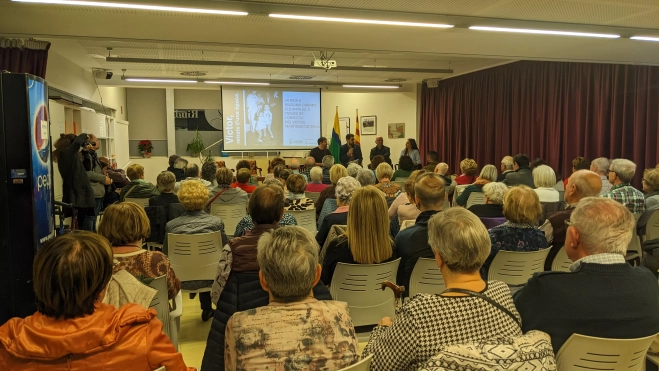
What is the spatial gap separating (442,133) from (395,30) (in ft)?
22.3

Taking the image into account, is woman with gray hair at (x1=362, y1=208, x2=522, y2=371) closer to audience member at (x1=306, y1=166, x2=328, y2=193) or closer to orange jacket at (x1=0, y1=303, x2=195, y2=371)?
orange jacket at (x1=0, y1=303, x2=195, y2=371)

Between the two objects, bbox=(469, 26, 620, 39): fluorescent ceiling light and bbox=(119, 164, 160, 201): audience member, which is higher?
bbox=(469, 26, 620, 39): fluorescent ceiling light

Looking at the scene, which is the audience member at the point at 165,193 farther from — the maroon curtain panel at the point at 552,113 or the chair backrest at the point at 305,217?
the maroon curtain panel at the point at 552,113

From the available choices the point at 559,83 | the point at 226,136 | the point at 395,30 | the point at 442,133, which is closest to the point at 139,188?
the point at 395,30

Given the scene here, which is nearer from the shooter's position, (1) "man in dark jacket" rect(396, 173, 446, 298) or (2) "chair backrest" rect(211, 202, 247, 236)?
(1) "man in dark jacket" rect(396, 173, 446, 298)

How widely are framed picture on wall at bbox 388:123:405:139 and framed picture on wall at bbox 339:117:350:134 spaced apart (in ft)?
4.47

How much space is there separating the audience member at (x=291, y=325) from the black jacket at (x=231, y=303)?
473 millimetres

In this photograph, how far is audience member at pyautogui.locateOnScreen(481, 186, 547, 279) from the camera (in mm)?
3100

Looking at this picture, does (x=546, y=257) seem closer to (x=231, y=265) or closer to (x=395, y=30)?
(x=231, y=265)

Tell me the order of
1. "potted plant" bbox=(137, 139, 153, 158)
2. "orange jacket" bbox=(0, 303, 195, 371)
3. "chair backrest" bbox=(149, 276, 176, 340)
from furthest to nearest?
1. "potted plant" bbox=(137, 139, 153, 158)
2. "chair backrest" bbox=(149, 276, 176, 340)
3. "orange jacket" bbox=(0, 303, 195, 371)

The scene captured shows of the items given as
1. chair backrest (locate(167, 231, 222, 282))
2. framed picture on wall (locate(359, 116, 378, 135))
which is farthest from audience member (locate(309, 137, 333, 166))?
chair backrest (locate(167, 231, 222, 282))

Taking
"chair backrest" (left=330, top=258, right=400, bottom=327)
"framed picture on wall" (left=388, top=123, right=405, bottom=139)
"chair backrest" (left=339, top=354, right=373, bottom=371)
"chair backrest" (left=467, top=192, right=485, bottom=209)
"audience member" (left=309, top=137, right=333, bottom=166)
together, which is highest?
"framed picture on wall" (left=388, top=123, right=405, bottom=139)

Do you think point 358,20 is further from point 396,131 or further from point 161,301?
point 396,131

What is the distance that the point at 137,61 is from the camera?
8.47 m
